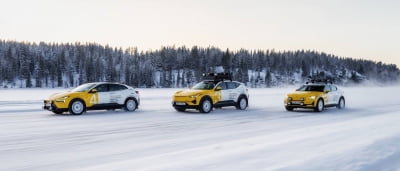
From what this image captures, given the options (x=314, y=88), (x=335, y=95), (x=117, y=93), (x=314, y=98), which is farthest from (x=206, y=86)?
(x=335, y=95)

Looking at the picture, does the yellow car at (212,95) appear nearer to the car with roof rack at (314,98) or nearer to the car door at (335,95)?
the car with roof rack at (314,98)

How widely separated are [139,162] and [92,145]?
2.47 meters

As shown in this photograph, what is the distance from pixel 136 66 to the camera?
14388 centimetres

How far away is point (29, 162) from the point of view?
23.4 ft

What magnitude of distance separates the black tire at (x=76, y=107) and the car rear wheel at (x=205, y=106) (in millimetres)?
5348

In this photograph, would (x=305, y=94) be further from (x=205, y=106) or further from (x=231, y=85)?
(x=205, y=106)

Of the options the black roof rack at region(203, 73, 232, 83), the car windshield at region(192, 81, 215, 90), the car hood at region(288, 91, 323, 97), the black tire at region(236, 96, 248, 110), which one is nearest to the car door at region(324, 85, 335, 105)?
the car hood at region(288, 91, 323, 97)

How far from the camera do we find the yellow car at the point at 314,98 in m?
19.6

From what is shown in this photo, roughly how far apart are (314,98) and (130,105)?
913 cm

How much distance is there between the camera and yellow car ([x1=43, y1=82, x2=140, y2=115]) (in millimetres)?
17141

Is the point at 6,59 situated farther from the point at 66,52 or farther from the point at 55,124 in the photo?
the point at 55,124

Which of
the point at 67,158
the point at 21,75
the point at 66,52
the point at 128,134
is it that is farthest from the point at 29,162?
the point at 66,52

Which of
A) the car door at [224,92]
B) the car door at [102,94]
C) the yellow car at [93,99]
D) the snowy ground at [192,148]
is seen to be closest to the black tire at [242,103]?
the car door at [224,92]

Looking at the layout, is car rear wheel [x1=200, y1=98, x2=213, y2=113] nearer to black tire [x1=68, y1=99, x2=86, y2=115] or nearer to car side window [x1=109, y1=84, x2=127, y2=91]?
car side window [x1=109, y1=84, x2=127, y2=91]
